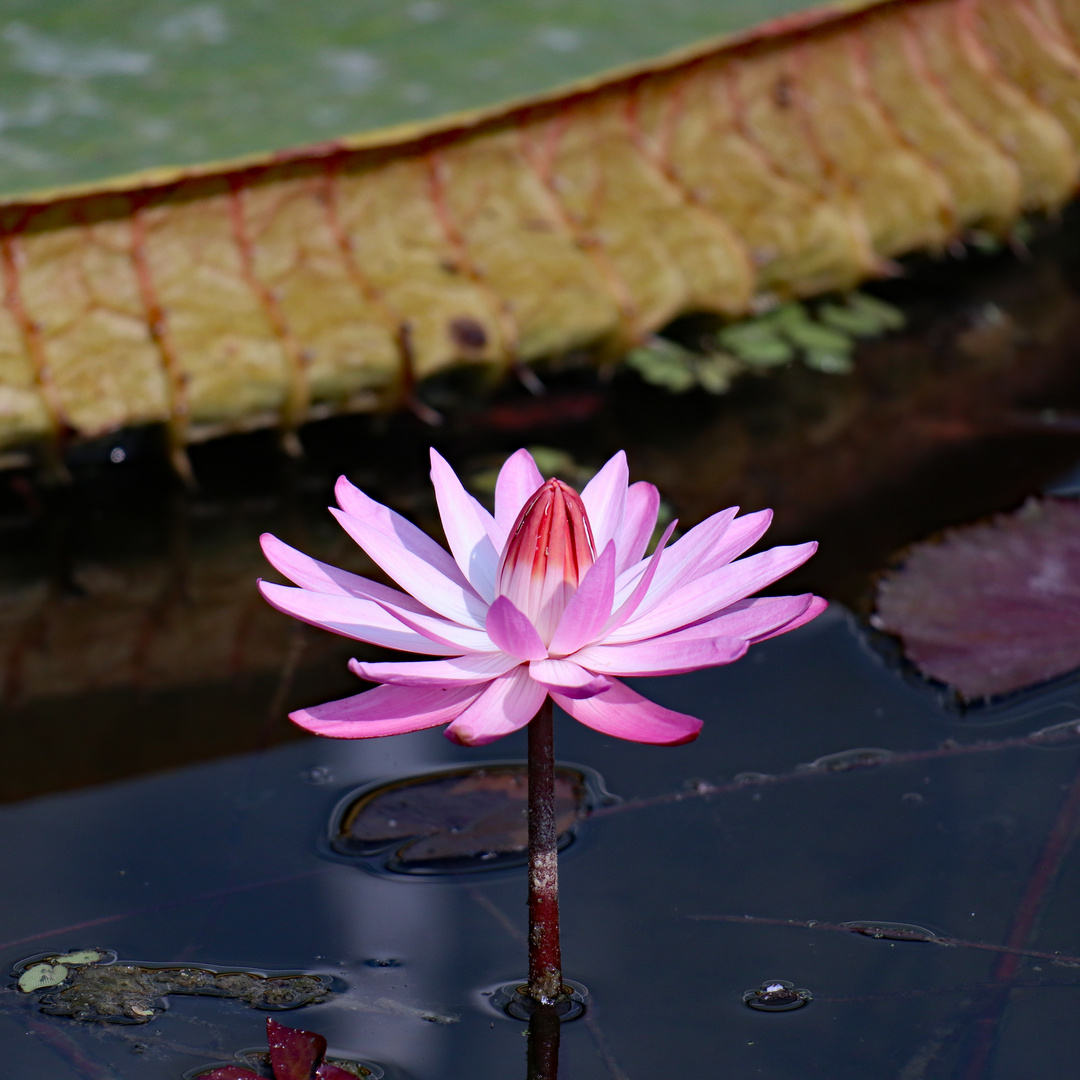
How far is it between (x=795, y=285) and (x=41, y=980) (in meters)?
1.75

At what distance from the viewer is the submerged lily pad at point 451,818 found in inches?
43.3

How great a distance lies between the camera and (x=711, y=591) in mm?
867

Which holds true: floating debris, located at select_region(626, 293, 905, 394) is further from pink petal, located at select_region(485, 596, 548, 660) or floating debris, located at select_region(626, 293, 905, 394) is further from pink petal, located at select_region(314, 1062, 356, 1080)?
pink petal, located at select_region(314, 1062, 356, 1080)

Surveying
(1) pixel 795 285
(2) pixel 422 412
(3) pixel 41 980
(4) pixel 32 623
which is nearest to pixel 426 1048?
(3) pixel 41 980

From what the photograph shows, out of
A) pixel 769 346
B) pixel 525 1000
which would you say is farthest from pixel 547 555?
pixel 769 346

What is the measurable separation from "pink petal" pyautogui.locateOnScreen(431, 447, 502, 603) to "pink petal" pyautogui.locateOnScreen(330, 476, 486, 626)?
1 cm

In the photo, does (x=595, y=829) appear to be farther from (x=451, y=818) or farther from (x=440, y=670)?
(x=440, y=670)

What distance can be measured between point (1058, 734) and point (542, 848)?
0.66m

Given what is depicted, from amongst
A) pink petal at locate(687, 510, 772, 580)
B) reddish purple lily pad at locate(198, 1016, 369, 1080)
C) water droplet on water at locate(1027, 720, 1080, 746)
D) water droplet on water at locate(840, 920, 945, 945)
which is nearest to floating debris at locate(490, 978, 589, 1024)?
reddish purple lily pad at locate(198, 1016, 369, 1080)

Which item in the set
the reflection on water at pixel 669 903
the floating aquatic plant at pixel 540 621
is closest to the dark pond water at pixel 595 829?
the reflection on water at pixel 669 903

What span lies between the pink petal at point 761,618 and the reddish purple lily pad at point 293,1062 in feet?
1.37

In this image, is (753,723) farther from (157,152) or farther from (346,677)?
(157,152)

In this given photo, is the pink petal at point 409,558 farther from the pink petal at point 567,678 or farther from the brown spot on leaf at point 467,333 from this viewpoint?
the brown spot on leaf at point 467,333

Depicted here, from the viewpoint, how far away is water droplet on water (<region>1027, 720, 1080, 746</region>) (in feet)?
3.98
